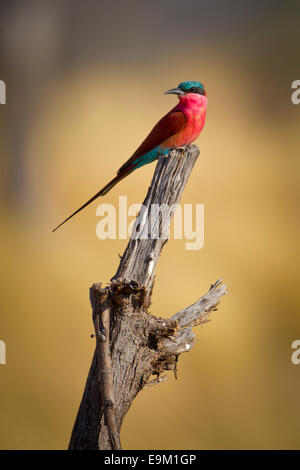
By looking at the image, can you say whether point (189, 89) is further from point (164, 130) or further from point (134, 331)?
point (134, 331)

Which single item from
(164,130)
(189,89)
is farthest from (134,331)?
(189,89)

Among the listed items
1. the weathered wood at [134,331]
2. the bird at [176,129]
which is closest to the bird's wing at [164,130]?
the bird at [176,129]

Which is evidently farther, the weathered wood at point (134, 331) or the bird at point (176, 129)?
the bird at point (176, 129)

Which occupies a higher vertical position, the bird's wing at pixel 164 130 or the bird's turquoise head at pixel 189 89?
the bird's turquoise head at pixel 189 89

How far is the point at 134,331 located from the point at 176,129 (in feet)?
2.86

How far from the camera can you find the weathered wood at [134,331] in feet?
3.62

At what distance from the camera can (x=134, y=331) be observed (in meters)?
1.16

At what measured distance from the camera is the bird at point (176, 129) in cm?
172

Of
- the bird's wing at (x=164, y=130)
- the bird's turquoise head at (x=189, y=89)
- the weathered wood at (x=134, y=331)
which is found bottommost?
the weathered wood at (x=134, y=331)

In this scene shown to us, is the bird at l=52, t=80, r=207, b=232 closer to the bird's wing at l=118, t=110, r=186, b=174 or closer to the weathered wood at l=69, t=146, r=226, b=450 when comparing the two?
the bird's wing at l=118, t=110, r=186, b=174

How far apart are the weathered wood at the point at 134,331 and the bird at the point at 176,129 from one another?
47 centimetres

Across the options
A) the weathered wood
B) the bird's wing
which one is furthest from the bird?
the weathered wood

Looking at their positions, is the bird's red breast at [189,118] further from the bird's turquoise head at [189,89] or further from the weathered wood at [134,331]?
the weathered wood at [134,331]

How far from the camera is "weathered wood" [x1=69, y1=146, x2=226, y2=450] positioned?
43.4 inches
